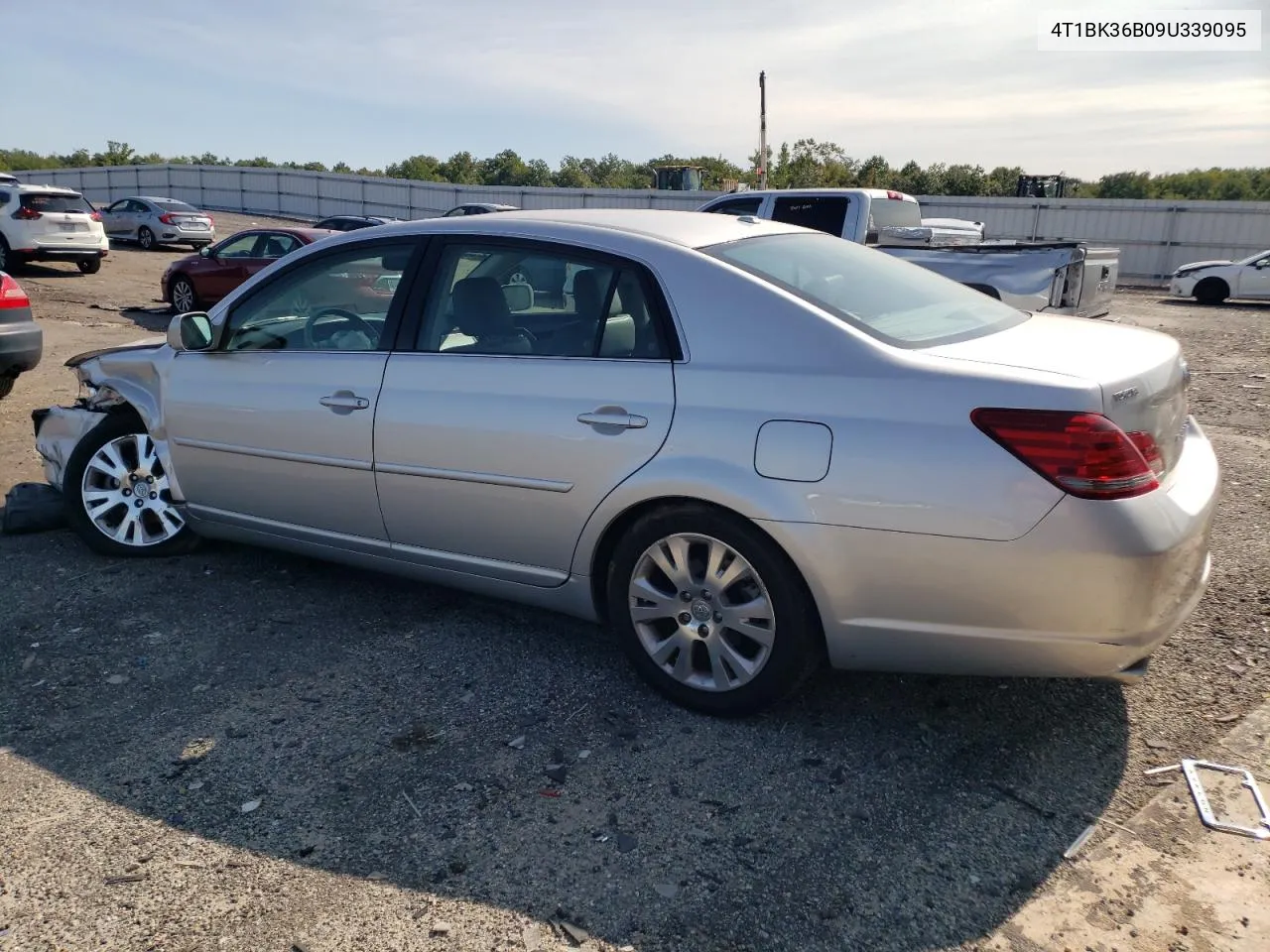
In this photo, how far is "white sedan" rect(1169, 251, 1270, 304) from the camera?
20719mm

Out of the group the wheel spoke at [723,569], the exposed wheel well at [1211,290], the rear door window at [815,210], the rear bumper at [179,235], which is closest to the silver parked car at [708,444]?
the wheel spoke at [723,569]

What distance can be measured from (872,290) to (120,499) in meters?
3.77

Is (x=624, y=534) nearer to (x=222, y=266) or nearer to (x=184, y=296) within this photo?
(x=222, y=266)

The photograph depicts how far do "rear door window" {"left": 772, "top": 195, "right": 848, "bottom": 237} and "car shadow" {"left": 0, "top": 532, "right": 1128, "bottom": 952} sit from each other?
8.14 meters

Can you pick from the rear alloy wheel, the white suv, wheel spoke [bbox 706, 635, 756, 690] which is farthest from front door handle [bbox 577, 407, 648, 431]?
the white suv

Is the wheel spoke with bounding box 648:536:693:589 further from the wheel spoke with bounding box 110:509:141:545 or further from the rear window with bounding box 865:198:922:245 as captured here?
the rear window with bounding box 865:198:922:245

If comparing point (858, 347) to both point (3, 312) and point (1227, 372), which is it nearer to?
point (3, 312)

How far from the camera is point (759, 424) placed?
125 inches

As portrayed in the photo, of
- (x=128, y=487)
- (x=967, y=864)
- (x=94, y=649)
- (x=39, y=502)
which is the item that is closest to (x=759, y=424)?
(x=967, y=864)

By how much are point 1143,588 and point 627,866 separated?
5.43 ft

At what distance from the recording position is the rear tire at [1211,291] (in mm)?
21047

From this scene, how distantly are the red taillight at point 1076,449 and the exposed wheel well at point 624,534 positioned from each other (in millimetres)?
754

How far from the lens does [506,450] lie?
363 centimetres

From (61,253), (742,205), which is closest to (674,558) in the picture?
(742,205)
